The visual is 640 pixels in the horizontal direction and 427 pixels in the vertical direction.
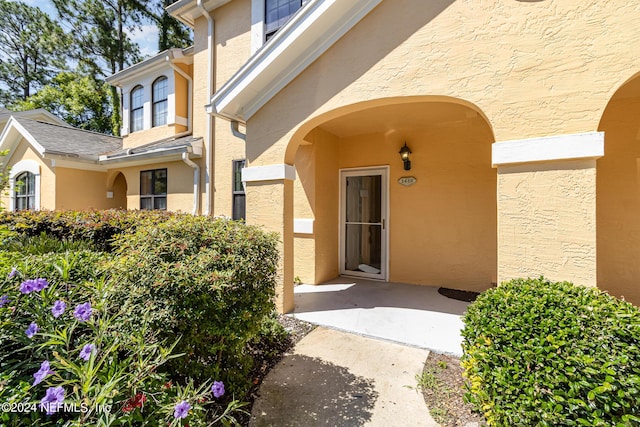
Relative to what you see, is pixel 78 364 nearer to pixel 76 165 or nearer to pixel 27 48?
pixel 76 165

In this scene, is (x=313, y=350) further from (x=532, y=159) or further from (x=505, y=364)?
(x=532, y=159)

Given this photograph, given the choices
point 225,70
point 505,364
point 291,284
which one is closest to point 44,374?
point 505,364

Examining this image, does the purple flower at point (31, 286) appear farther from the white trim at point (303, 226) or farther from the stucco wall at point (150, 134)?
the stucco wall at point (150, 134)

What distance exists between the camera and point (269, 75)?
185 inches

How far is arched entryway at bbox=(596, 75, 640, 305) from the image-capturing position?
4.59 meters

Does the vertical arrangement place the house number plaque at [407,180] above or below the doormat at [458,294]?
above

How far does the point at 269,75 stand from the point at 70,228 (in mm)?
5822

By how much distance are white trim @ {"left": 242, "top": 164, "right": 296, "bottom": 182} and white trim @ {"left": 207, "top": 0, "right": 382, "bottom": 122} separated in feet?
3.40

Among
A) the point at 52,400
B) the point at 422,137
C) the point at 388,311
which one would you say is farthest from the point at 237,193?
the point at 52,400

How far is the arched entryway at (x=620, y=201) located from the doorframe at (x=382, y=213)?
3.78 m

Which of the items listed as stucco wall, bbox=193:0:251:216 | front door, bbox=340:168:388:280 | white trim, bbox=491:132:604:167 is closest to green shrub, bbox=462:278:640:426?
white trim, bbox=491:132:604:167

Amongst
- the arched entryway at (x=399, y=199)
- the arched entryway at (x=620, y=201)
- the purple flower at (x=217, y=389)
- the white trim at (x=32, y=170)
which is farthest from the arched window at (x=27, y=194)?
the arched entryway at (x=620, y=201)

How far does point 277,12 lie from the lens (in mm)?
7422

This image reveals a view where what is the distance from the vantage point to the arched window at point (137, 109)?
10.8 metres
